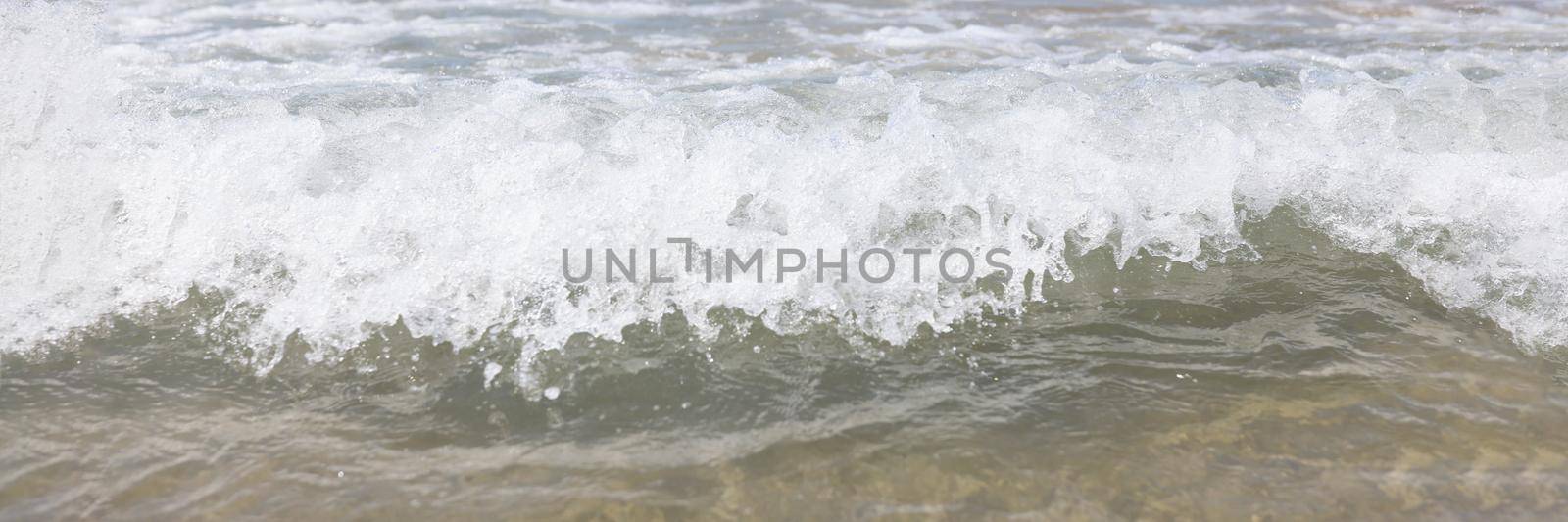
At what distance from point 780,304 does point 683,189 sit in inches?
A: 24.4

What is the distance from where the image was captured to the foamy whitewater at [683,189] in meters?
2.76

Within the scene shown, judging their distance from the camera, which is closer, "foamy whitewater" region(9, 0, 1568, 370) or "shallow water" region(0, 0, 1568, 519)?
"shallow water" region(0, 0, 1568, 519)

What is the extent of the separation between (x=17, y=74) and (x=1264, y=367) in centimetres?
405

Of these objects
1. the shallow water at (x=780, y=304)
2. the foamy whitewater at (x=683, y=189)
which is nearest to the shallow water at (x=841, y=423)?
the shallow water at (x=780, y=304)

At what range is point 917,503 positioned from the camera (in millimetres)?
1914

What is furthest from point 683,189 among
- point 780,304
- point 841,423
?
point 841,423

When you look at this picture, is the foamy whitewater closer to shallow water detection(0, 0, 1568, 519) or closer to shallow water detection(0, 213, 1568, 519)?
shallow water detection(0, 0, 1568, 519)

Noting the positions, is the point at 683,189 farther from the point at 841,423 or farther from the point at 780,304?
the point at 841,423

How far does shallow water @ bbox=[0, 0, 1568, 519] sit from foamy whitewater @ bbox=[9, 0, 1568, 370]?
0.05ft

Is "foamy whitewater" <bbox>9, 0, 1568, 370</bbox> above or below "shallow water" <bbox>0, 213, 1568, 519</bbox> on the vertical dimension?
above

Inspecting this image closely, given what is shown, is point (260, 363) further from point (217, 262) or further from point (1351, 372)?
point (1351, 372)

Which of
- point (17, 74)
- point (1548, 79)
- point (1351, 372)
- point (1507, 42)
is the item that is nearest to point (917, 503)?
point (1351, 372)

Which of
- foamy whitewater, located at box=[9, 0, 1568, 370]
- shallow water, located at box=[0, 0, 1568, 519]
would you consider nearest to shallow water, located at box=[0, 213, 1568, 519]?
shallow water, located at box=[0, 0, 1568, 519]

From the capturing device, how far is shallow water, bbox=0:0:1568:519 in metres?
2.01
